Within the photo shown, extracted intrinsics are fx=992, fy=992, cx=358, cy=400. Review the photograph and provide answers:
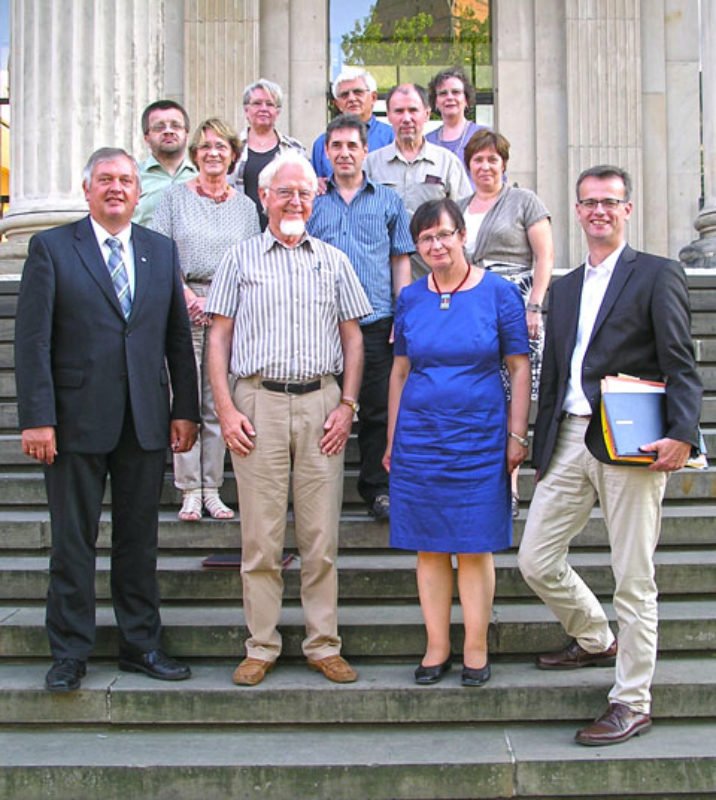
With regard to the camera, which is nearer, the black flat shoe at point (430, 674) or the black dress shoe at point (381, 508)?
the black flat shoe at point (430, 674)

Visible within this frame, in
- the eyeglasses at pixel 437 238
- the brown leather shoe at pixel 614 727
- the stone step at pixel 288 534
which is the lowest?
the brown leather shoe at pixel 614 727

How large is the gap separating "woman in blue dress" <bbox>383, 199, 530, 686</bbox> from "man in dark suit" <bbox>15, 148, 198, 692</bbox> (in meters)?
1.07

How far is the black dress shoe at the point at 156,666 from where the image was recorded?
4273mm

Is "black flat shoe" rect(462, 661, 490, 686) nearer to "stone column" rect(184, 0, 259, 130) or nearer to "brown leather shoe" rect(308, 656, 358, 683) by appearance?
"brown leather shoe" rect(308, 656, 358, 683)

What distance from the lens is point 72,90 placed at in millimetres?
8086

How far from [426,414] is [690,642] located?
66.4 inches

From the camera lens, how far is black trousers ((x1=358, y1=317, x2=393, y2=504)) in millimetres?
5238

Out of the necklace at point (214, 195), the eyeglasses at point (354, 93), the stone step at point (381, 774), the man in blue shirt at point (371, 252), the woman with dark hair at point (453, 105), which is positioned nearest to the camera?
the stone step at point (381, 774)

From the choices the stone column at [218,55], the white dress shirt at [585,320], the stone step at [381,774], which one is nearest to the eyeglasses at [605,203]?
the white dress shirt at [585,320]

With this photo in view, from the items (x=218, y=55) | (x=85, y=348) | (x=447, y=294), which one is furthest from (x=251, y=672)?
(x=218, y=55)

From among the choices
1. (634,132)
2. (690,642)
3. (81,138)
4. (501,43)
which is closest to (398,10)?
(501,43)

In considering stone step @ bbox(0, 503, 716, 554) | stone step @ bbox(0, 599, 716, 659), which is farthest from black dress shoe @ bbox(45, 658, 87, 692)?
stone step @ bbox(0, 503, 716, 554)

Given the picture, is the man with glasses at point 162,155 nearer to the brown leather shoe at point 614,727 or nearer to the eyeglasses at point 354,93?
the eyeglasses at point 354,93

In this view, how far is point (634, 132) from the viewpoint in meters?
11.0
